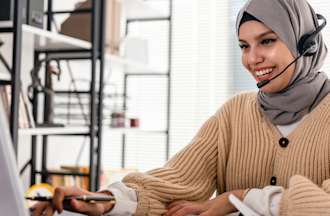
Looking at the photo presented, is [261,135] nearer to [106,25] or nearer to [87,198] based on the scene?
[87,198]

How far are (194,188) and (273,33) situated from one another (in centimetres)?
41

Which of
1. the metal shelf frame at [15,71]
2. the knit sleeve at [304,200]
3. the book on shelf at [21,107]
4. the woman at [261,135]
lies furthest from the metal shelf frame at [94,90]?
the knit sleeve at [304,200]

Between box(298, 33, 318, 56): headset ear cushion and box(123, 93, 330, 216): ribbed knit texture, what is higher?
box(298, 33, 318, 56): headset ear cushion

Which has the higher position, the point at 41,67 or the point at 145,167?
the point at 41,67

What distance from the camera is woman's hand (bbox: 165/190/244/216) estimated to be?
1.03 meters

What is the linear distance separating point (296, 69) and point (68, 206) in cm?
67

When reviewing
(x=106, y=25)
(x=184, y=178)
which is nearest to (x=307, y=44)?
(x=184, y=178)

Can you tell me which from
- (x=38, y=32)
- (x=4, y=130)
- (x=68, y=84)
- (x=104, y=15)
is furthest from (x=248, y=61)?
(x=68, y=84)

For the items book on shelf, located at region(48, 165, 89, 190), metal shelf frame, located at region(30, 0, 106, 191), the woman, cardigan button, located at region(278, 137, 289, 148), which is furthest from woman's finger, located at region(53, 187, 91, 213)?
book on shelf, located at region(48, 165, 89, 190)

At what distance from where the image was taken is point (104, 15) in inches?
97.0

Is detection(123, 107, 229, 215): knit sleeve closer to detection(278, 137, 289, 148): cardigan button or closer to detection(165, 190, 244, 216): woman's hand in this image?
detection(165, 190, 244, 216): woman's hand

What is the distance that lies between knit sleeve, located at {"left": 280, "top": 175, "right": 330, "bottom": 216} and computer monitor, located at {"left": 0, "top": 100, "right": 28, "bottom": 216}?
621mm

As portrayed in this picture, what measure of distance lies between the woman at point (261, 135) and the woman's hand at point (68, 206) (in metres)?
0.11

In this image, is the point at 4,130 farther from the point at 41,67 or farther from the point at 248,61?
the point at 41,67
